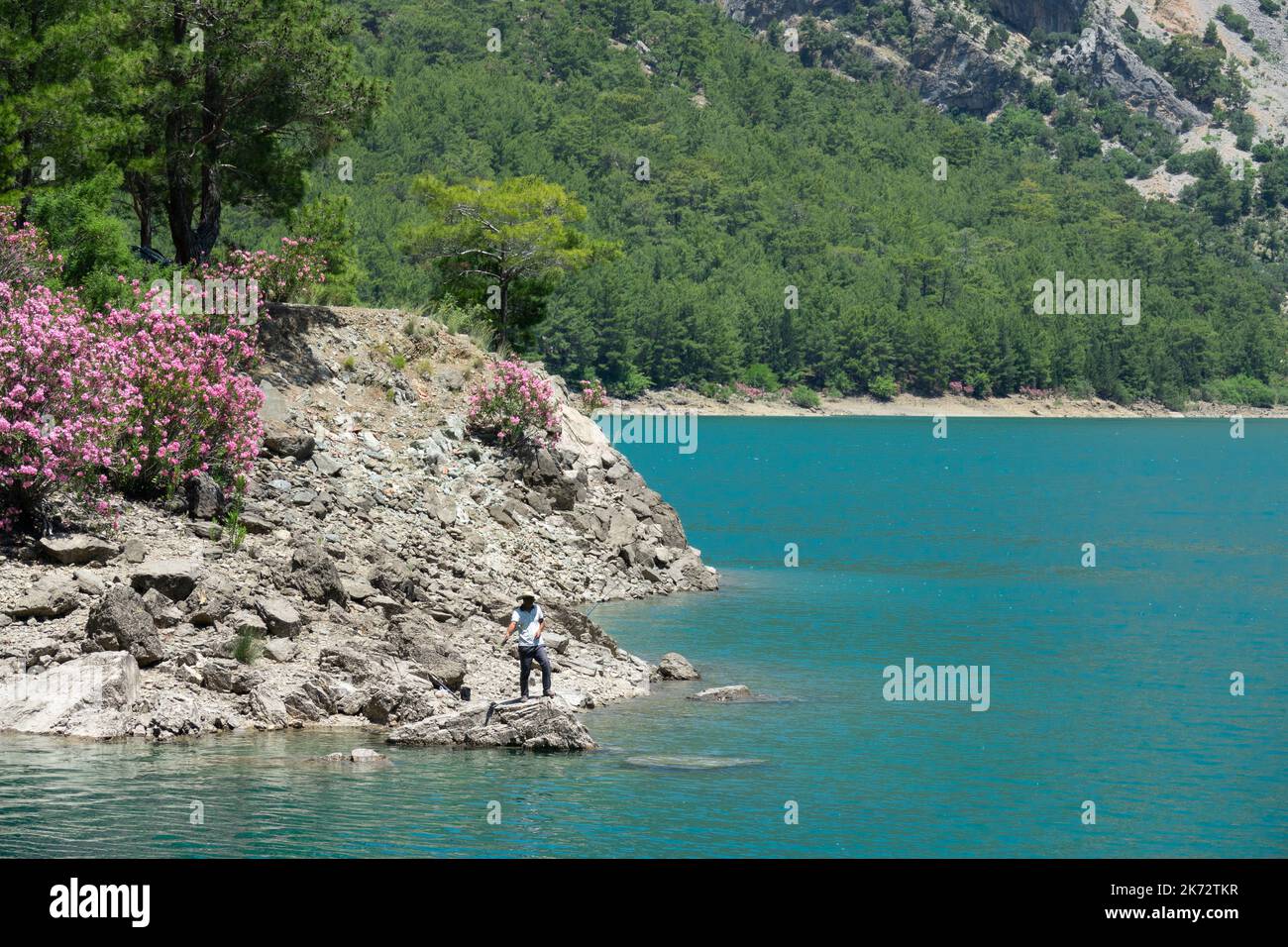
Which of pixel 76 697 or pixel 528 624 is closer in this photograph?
pixel 76 697

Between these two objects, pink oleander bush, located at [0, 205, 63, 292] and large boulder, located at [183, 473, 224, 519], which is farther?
pink oleander bush, located at [0, 205, 63, 292]

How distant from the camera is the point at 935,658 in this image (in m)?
38.0

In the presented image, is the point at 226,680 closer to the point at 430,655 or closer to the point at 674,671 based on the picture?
the point at 430,655

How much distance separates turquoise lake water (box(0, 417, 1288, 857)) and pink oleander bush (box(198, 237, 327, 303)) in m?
13.7

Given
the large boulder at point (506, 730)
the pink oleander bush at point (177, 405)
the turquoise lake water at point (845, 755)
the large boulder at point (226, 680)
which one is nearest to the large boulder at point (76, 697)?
the turquoise lake water at point (845, 755)

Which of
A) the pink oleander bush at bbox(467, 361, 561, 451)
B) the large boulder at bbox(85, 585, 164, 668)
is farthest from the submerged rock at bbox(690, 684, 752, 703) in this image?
the pink oleander bush at bbox(467, 361, 561, 451)

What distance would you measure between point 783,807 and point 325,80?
99.0ft

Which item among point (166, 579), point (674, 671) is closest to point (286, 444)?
point (166, 579)

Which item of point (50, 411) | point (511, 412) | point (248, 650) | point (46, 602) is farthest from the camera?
point (511, 412)

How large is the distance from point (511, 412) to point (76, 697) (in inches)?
836

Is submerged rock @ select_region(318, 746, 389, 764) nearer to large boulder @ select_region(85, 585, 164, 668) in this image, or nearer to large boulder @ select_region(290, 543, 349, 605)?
large boulder @ select_region(85, 585, 164, 668)

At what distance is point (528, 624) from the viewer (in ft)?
92.2

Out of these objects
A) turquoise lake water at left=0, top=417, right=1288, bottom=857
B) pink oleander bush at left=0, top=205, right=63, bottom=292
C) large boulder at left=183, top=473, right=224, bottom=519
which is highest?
pink oleander bush at left=0, top=205, right=63, bottom=292

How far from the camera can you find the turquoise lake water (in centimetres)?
2205
